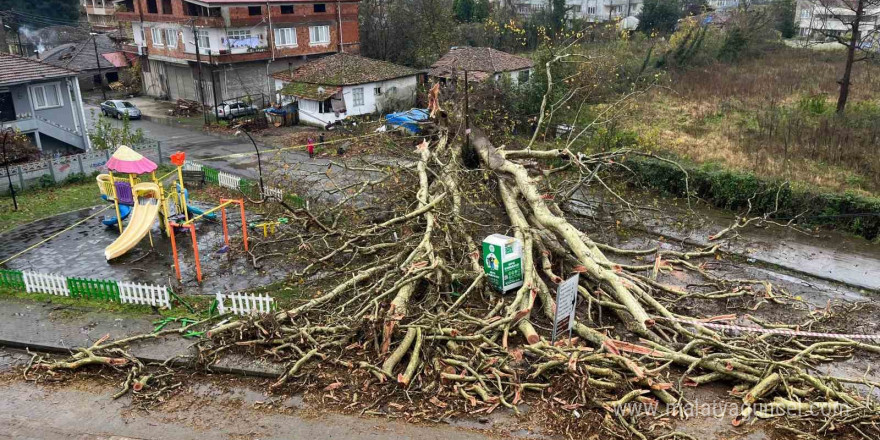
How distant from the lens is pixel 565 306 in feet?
30.3

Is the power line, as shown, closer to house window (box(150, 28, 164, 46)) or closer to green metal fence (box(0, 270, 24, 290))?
house window (box(150, 28, 164, 46))

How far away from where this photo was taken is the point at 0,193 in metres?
18.8

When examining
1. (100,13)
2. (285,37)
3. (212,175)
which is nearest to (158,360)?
(212,175)

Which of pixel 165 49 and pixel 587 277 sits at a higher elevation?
pixel 165 49

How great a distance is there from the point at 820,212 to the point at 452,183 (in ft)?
34.7

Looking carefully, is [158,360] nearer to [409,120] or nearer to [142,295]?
[142,295]

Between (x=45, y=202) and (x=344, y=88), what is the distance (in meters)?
13.9

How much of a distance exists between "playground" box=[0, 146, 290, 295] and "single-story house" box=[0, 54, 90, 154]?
745 centimetres

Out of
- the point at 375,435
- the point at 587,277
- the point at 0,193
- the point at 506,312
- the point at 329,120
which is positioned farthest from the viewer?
the point at 329,120

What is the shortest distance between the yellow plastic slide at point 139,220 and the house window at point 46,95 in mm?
→ 11539

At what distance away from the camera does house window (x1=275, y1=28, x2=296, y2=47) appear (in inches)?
1284

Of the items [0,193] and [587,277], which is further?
[0,193]

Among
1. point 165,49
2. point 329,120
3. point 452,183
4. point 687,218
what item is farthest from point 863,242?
point 165,49

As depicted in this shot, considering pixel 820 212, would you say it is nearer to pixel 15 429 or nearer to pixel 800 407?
pixel 800 407
